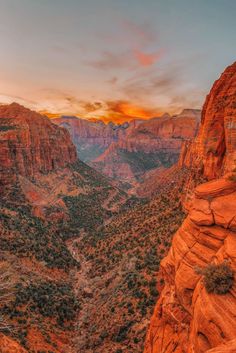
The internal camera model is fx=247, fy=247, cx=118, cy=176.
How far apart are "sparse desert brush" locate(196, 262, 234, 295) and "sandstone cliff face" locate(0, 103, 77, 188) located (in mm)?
68020

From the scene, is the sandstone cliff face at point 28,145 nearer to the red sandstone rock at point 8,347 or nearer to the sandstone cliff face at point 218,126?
the red sandstone rock at point 8,347

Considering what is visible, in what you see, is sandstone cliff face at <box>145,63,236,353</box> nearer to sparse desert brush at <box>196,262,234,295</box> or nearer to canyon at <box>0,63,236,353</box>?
canyon at <box>0,63,236,353</box>

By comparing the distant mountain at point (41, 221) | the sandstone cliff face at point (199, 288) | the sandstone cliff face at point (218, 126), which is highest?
the sandstone cliff face at point (218, 126)

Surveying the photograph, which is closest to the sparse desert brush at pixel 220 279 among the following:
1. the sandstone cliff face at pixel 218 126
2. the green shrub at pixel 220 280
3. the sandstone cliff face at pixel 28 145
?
the green shrub at pixel 220 280

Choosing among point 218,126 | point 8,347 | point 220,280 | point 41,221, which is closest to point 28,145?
point 41,221

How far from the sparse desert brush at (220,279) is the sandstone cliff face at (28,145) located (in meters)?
68.0

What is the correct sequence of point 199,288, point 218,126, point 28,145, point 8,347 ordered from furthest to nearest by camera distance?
point 28,145, point 218,126, point 8,347, point 199,288

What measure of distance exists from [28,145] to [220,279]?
89.1 metres

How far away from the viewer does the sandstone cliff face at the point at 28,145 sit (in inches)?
3007

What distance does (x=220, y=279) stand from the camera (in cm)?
968

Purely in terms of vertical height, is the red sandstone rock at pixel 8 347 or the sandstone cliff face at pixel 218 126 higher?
the sandstone cliff face at pixel 218 126

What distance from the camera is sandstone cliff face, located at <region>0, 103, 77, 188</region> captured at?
7638 cm

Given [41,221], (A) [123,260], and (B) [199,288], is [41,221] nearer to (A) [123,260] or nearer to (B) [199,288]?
(A) [123,260]

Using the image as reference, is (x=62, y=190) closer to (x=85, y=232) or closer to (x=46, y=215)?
(x=46, y=215)
